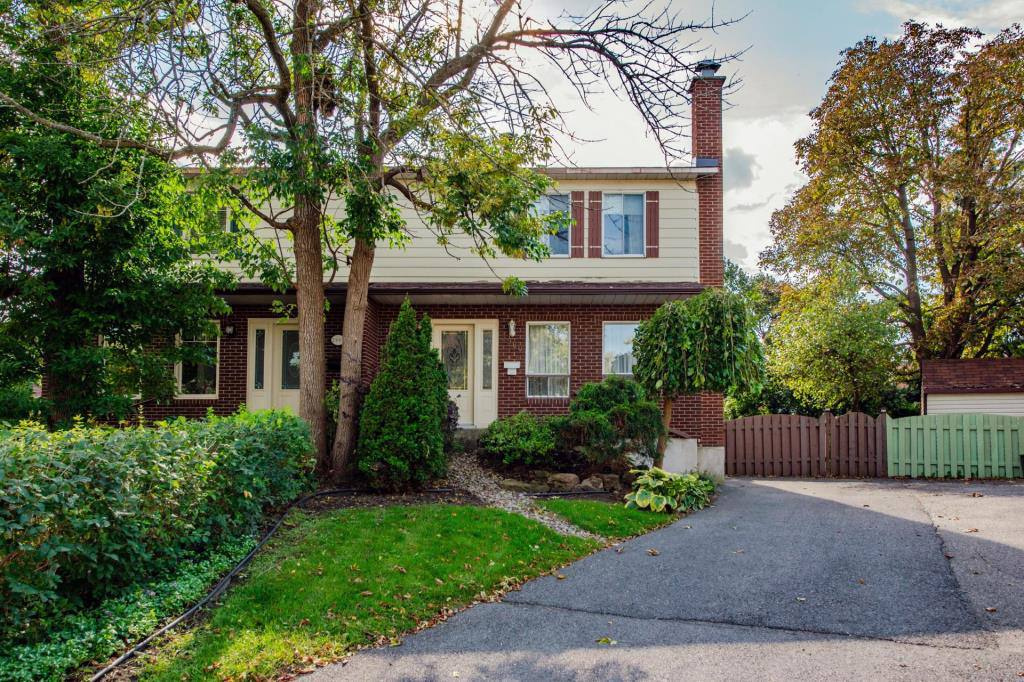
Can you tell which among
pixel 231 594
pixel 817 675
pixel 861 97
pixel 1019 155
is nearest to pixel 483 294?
pixel 231 594

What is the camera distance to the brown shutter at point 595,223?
1477cm

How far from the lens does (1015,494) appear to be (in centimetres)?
1202

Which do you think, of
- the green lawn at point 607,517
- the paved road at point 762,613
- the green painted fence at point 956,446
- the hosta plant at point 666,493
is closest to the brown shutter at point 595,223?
the hosta plant at point 666,493

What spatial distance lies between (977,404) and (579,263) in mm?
10085

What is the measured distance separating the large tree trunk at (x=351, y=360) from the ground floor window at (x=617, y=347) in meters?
5.61

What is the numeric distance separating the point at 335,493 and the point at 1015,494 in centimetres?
1089

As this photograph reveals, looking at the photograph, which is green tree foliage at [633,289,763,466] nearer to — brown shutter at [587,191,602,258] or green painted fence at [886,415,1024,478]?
brown shutter at [587,191,602,258]

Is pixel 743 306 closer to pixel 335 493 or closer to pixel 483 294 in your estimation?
pixel 483 294

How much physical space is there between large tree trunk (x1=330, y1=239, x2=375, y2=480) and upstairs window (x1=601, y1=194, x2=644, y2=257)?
553 cm

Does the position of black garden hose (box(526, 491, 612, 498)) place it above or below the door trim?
below


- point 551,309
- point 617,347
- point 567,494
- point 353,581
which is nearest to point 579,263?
point 551,309

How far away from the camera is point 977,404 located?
16.9 m

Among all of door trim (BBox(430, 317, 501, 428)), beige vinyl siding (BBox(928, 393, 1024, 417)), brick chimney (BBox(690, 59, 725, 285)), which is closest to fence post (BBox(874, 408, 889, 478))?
beige vinyl siding (BBox(928, 393, 1024, 417))

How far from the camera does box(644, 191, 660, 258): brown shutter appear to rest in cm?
1474
